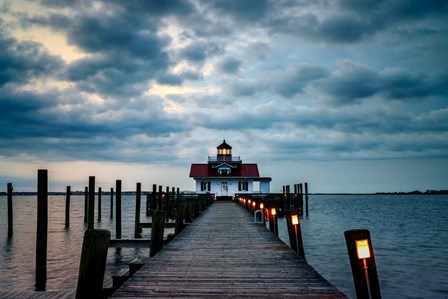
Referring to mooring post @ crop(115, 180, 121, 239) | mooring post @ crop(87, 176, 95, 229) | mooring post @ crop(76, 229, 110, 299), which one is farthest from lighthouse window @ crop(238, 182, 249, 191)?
mooring post @ crop(76, 229, 110, 299)

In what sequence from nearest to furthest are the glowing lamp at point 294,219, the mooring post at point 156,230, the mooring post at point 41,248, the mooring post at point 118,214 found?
1. the mooring post at point 156,230
2. the glowing lamp at point 294,219
3. the mooring post at point 41,248
4. the mooring post at point 118,214

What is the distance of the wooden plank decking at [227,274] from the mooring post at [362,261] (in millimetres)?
403

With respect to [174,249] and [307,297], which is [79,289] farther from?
[174,249]

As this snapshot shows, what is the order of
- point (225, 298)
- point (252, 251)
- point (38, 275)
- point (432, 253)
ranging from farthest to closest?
point (432, 253)
point (38, 275)
point (252, 251)
point (225, 298)

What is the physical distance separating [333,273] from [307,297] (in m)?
11.2

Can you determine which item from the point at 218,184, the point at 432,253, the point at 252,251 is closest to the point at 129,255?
the point at 252,251

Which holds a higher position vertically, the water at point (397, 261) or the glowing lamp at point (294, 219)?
the glowing lamp at point (294, 219)

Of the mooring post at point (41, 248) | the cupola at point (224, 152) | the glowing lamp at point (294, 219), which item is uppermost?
the cupola at point (224, 152)

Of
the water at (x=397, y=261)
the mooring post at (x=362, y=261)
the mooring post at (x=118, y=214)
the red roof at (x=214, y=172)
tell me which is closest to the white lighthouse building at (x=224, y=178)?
the red roof at (x=214, y=172)

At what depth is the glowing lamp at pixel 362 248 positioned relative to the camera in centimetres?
596

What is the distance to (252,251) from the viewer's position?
34.6 ft

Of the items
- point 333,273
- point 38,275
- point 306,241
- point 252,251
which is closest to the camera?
point 252,251

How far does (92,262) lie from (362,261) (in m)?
3.97

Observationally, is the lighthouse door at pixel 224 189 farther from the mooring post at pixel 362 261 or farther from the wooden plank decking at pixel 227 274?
the mooring post at pixel 362 261
